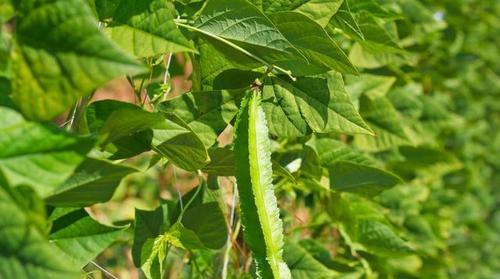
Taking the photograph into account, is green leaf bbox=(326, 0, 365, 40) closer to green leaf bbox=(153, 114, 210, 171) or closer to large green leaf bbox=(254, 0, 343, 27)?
large green leaf bbox=(254, 0, 343, 27)

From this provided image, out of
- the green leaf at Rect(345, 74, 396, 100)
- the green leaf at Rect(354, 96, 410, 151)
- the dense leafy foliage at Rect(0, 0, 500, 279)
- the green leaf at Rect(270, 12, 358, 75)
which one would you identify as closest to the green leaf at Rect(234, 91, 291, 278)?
the dense leafy foliage at Rect(0, 0, 500, 279)

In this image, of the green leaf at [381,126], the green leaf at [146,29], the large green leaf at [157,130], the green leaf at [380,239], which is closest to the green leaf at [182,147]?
the large green leaf at [157,130]

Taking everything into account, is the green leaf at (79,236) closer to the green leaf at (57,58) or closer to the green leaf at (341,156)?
the green leaf at (57,58)

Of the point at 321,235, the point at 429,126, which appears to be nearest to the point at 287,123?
the point at 321,235

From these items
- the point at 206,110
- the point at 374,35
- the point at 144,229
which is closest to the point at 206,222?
the point at 144,229

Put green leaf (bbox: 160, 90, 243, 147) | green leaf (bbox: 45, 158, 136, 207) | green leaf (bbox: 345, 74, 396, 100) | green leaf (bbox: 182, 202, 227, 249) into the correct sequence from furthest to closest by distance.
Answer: green leaf (bbox: 345, 74, 396, 100) < green leaf (bbox: 182, 202, 227, 249) < green leaf (bbox: 160, 90, 243, 147) < green leaf (bbox: 45, 158, 136, 207)

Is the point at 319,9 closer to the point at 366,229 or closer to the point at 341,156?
the point at 341,156

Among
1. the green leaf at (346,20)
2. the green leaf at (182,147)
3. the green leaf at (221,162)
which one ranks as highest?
the green leaf at (346,20)

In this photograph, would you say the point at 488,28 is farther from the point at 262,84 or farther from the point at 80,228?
the point at 80,228
